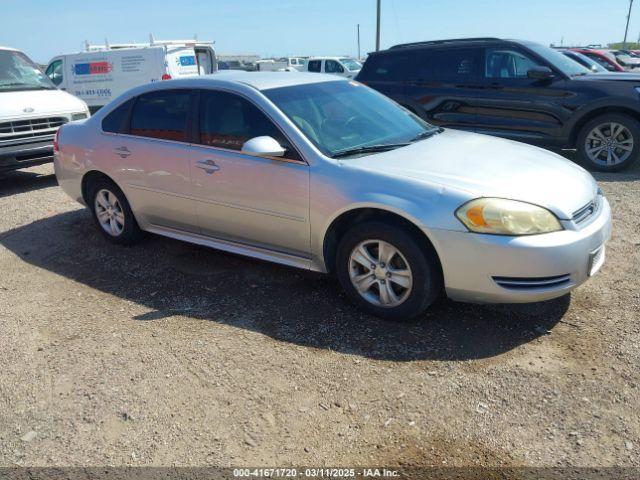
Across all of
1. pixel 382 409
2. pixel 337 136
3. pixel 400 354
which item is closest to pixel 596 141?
pixel 337 136

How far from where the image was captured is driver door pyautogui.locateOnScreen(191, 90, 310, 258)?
3986 millimetres

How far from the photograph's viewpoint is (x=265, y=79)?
4.58 m

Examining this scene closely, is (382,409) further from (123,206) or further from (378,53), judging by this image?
(378,53)

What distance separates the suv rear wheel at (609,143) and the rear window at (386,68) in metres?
3.02

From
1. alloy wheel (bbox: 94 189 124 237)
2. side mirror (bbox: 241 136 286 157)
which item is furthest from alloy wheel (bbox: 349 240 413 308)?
alloy wheel (bbox: 94 189 124 237)

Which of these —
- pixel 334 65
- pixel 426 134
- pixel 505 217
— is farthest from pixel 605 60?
pixel 505 217

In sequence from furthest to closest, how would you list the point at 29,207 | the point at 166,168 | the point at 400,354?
the point at 29,207 < the point at 166,168 < the point at 400,354

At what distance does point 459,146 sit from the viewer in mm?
4258

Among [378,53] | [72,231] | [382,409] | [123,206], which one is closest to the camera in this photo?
[382,409]

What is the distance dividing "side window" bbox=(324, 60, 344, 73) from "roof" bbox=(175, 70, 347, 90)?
17.8 meters

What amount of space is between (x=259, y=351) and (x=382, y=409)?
3.05 feet

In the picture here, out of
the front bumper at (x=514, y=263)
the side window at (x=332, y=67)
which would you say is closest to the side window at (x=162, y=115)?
the front bumper at (x=514, y=263)

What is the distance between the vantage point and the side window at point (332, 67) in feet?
72.3

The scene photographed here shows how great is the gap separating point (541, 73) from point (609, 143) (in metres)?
1.37
